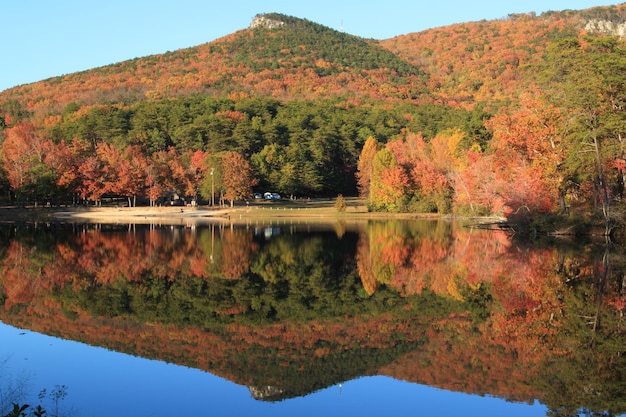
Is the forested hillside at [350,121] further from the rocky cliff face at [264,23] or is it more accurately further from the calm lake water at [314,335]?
the calm lake water at [314,335]

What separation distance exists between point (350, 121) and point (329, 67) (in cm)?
4464

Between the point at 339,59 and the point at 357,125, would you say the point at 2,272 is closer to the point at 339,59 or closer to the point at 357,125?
the point at 357,125

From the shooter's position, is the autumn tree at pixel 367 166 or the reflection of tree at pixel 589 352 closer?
the reflection of tree at pixel 589 352

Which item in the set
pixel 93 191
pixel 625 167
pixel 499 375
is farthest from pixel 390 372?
pixel 93 191

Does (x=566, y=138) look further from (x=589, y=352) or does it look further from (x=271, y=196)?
(x=271, y=196)

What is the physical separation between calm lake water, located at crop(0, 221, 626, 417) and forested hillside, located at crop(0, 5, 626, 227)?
12521mm

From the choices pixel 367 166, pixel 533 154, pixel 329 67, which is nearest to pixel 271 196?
pixel 367 166

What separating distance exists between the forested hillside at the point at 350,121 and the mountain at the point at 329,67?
58cm

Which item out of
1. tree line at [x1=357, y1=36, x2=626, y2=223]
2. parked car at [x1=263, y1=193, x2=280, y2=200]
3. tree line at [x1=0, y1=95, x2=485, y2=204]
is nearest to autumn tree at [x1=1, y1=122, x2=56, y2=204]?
tree line at [x1=0, y1=95, x2=485, y2=204]

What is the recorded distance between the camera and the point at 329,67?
464 ft

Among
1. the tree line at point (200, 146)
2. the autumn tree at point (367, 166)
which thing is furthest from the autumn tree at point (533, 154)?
the autumn tree at point (367, 166)

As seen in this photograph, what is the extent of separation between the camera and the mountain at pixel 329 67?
123 meters

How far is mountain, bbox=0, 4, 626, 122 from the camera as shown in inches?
4830

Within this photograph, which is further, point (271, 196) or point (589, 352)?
point (271, 196)
